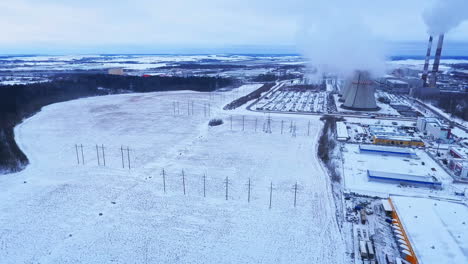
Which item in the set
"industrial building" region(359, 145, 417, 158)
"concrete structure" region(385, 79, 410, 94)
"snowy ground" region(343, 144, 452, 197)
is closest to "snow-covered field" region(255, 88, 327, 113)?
"concrete structure" region(385, 79, 410, 94)

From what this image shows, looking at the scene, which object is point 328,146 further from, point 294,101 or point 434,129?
point 294,101

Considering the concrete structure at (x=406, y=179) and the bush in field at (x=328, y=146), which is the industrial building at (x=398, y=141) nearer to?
the bush in field at (x=328, y=146)

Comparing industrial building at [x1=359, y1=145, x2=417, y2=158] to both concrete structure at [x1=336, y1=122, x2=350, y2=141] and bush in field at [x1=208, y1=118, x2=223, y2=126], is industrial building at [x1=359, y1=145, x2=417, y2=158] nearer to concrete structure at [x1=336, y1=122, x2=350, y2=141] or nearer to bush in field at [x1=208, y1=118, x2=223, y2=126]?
concrete structure at [x1=336, y1=122, x2=350, y2=141]

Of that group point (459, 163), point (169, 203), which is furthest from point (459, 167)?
point (169, 203)

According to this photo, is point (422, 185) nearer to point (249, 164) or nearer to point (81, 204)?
point (249, 164)

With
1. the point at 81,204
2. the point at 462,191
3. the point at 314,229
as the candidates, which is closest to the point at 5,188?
the point at 81,204
